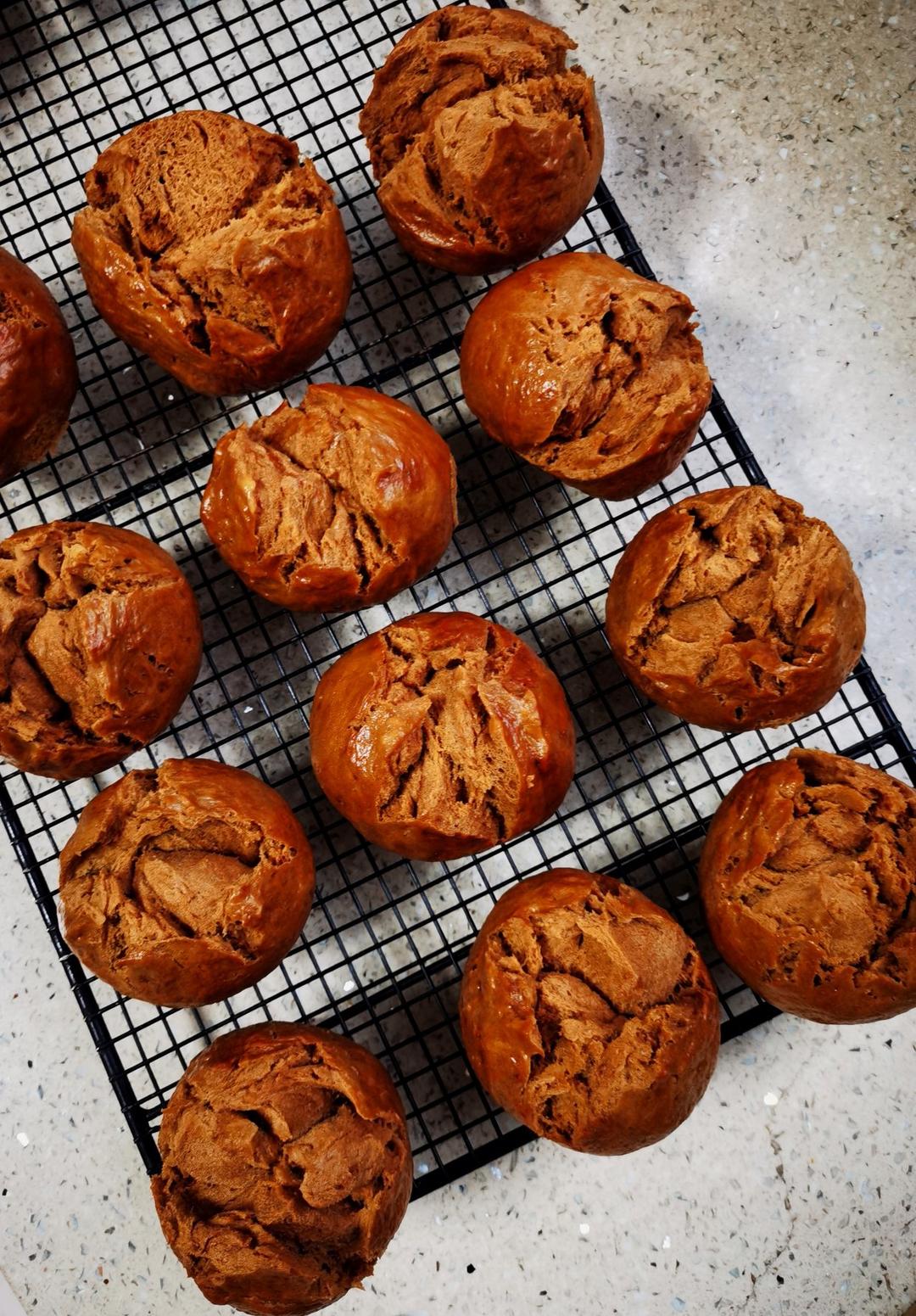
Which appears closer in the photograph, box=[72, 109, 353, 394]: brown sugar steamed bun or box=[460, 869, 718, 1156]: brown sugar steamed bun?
box=[460, 869, 718, 1156]: brown sugar steamed bun

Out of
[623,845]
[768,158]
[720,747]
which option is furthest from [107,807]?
[768,158]

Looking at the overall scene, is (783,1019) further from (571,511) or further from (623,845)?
(571,511)

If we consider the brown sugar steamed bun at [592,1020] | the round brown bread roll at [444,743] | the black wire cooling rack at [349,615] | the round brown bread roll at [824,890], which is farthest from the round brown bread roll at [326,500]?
the round brown bread roll at [824,890]

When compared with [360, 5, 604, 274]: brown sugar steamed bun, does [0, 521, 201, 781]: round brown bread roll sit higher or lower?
lower

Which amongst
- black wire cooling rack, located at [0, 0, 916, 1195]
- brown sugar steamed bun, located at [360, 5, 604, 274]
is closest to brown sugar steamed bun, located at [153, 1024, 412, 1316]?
black wire cooling rack, located at [0, 0, 916, 1195]

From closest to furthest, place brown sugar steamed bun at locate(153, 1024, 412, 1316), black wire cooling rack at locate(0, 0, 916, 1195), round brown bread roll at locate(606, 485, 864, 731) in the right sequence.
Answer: brown sugar steamed bun at locate(153, 1024, 412, 1316)
round brown bread roll at locate(606, 485, 864, 731)
black wire cooling rack at locate(0, 0, 916, 1195)

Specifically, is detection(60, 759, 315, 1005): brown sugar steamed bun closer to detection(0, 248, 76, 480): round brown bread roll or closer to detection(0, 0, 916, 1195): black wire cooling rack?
detection(0, 0, 916, 1195): black wire cooling rack
